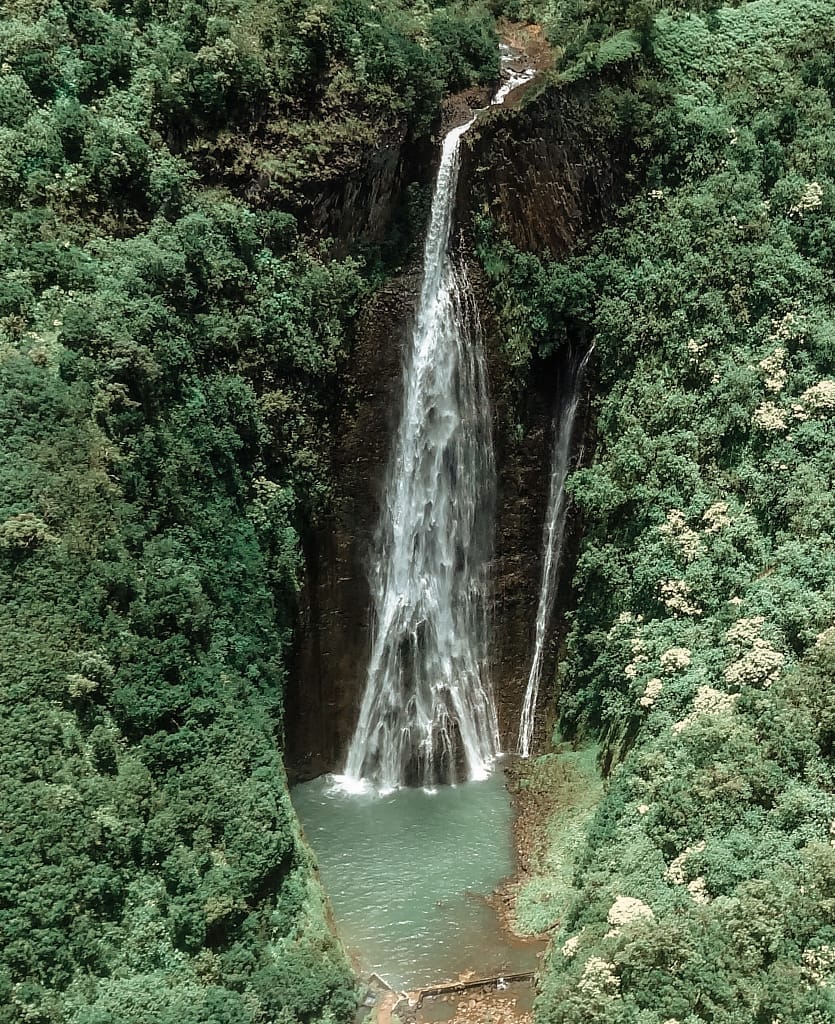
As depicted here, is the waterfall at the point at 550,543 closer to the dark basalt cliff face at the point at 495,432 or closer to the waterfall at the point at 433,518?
the dark basalt cliff face at the point at 495,432

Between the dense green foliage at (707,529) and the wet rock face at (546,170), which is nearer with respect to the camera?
the dense green foliage at (707,529)

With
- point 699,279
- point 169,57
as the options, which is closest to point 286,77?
point 169,57

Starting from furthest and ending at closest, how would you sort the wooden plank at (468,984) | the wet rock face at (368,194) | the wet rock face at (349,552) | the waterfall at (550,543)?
1. the waterfall at (550,543)
2. the wet rock face at (349,552)
3. the wet rock face at (368,194)
4. the wooden plank at (468,984)

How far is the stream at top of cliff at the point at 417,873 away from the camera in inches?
584

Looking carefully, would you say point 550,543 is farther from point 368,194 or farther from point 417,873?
point 368,194

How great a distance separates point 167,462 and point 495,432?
6678 millimetres

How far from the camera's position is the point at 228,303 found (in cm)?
1741

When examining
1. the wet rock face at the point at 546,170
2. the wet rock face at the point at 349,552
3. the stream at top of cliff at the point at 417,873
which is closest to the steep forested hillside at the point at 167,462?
the wet rock face at the point at 349,552

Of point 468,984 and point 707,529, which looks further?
point 707,529

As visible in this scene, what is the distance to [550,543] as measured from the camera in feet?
63.3

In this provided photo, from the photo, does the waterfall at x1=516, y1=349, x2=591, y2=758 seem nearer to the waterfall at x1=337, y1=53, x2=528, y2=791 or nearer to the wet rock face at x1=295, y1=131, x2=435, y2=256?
the waterfall at x1=337, y1=53, x2=528, y2=791

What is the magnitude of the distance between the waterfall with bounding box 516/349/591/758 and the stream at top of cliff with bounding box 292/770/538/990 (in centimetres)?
142

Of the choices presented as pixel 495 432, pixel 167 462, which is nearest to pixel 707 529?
pixel 495 432

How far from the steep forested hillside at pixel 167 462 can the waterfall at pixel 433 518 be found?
1586 mm
